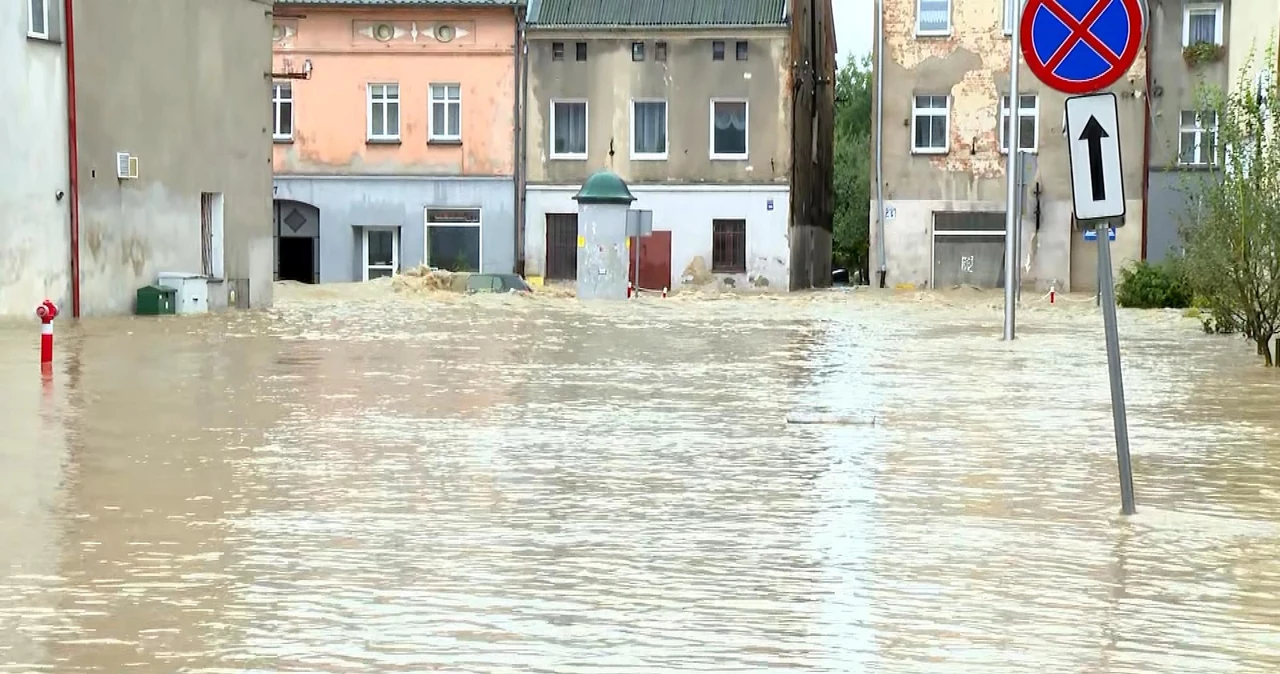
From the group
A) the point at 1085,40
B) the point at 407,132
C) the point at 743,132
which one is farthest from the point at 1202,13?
the point at 1085,40

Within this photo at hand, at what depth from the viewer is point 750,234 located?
175ft

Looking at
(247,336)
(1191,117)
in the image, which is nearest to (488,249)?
(1191,117)

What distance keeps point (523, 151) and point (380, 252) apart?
16.8 ft

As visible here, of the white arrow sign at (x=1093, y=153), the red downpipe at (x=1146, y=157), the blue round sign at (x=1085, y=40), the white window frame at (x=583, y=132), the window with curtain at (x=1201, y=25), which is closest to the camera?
the white arrow sign at (x=1093, y=153)

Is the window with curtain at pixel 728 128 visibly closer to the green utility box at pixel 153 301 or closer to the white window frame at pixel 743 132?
the white window frame at pixel 743 132

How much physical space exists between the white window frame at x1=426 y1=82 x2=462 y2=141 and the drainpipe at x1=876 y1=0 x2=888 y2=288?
11894 millimetres

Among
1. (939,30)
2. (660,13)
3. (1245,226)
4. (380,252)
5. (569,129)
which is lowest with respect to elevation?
(380,252)

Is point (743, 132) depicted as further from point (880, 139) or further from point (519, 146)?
point (519, 146)

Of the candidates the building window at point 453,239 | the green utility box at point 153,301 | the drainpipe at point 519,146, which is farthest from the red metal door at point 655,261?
the green utility box at point 153,301

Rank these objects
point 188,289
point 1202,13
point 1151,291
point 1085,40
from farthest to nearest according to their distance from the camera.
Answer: point 1202,13 < point 1151,291 < point 188,289 < point 1085,40

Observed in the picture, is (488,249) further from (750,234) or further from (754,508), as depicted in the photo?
(754,508)

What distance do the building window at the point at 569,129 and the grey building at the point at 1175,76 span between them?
15.9 meters

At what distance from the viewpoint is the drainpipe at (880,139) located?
5322cm

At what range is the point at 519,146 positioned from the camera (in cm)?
5391
